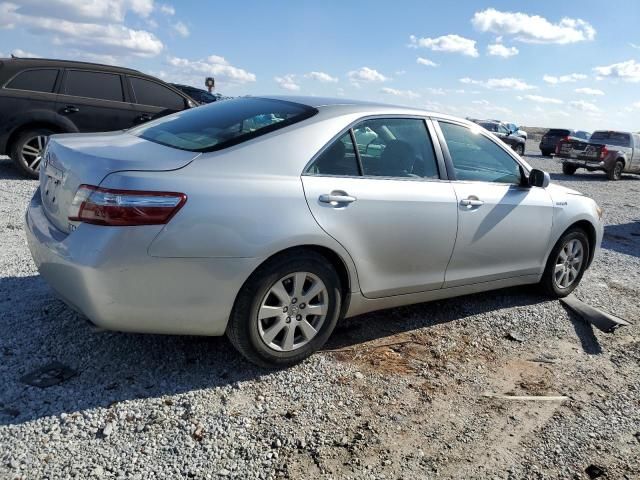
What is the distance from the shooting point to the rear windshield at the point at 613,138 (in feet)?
66.7

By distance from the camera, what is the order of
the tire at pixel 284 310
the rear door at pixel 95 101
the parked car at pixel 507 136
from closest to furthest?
the tire at pixel 284 310
the rear door at pixel 95 101
the parked car at pixel 507 136

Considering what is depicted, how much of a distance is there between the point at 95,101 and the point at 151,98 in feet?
2.97

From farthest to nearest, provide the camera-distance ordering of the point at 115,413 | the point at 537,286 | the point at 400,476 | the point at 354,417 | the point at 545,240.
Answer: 1. the point at 537,286
2. the point at 545,240
3. the point at 354,417
4. the point at 115,413
5. the point at 400,476

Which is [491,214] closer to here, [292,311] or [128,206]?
[292,311]

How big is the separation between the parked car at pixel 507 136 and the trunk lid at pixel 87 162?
24796mm

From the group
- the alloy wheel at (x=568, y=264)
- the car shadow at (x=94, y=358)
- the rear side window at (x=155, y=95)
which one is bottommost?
the car shadow at (x=94, y=358)

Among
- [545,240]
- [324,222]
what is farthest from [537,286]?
[324,222]

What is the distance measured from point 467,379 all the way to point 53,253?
254 cm

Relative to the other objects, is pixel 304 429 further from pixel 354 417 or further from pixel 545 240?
pixel 545 240

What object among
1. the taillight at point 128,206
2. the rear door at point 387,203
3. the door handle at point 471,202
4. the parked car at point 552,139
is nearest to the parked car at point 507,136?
the parked car at point 552,139

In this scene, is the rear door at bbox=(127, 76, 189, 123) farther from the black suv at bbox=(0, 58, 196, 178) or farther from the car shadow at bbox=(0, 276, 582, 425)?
the car shadow at bbox=(0, 276, 582, 425)

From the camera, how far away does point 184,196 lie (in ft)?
9.47

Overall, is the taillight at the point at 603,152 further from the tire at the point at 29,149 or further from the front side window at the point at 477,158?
the tire at the point at 29,149

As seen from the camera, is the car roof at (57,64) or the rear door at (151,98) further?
the rear door at (151,98)
